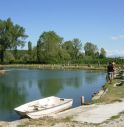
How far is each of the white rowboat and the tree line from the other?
8382 centimetres

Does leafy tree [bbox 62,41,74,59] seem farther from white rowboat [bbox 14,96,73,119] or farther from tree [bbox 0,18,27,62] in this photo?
white rowboat [bbox 14,96,73,119]

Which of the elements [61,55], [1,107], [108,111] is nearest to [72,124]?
→ [108,111]

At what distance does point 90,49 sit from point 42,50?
1364 inches

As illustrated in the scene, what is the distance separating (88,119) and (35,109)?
435cm

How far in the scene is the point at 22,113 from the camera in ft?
73.3

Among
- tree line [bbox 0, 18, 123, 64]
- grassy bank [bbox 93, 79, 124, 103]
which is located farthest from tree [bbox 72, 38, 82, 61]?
grassy bank [bbox 93, 79, 124, 103]

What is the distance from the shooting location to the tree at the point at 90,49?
144 meters

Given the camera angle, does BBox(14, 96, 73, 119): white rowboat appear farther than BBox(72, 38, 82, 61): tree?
No

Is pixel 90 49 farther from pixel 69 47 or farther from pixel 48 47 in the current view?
pixel 48 47

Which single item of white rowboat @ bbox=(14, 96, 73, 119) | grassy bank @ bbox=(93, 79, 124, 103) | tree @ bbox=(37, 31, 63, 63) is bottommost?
white rowboat @ bbox=(14, 96, 73, 119)

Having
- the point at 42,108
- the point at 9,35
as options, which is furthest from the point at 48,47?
the point at 42,108

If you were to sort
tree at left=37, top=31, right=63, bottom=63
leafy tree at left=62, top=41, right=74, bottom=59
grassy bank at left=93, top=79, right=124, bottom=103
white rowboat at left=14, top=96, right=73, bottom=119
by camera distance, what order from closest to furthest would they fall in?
white rowboat at left=14, top=96, right=73, bottom=119 < grassy bank at left=93, top=79, right=124, bottom=103 < tree at left=37, top=31, right=63, bottom=63 < leafy tree at left=62, top=41, right=74, bottom=59

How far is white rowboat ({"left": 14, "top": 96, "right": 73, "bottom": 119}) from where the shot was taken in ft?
72.4

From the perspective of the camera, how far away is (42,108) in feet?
75.8
